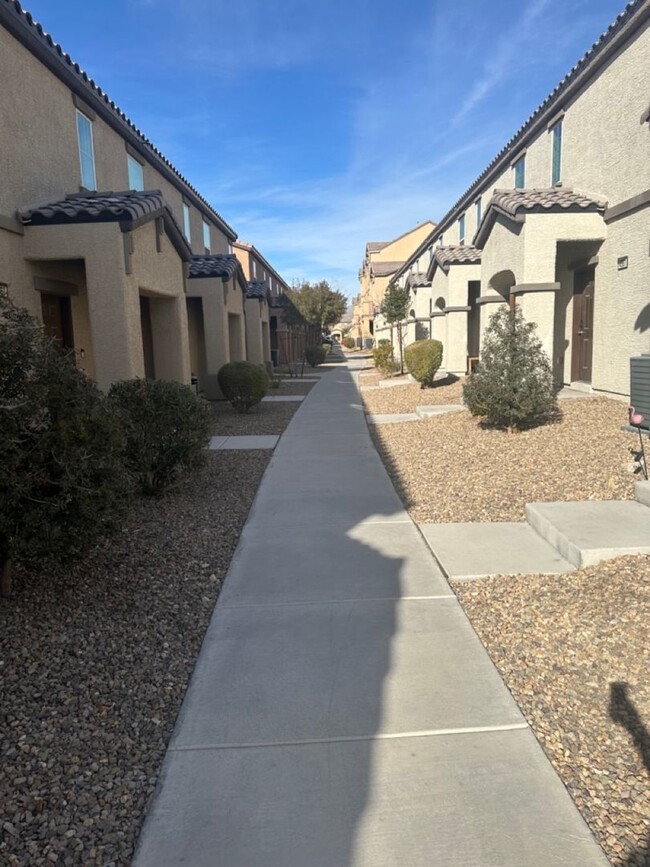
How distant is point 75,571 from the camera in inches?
201

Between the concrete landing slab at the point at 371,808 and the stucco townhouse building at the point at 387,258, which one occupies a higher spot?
the stucco townhouse building at the point at 387,258

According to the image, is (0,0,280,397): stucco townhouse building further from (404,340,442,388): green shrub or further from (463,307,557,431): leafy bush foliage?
(404,340,442,388): green shrub

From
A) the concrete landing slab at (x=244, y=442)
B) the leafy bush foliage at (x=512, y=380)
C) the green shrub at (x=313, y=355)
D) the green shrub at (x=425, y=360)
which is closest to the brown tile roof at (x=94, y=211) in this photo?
the concrete landing slab at (x=244, y=442)

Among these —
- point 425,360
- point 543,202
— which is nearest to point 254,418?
point 425,360

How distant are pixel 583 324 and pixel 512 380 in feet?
16.6

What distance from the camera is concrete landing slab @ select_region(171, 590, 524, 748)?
10.8 feet

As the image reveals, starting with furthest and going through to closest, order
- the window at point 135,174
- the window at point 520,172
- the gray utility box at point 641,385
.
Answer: the window at point 520,172, the window at point 135,174, the gray utility box at point 641,385

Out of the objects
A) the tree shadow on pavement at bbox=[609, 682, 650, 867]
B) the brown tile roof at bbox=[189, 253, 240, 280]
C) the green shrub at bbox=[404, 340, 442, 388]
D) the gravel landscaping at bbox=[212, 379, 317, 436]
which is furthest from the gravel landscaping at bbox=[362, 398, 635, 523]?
the brown tile roof at bbox=[189, 253, 240, 280]

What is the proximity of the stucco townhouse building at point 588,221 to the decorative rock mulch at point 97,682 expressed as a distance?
8467 millimetres

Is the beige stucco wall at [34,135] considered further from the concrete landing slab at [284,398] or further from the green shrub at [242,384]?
the concrete landing slab at [284,398]

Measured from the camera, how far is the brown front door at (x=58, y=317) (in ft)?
35.2

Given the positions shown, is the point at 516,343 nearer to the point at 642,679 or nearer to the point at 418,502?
the point at 418,502

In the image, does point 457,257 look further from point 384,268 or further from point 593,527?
point 384,268

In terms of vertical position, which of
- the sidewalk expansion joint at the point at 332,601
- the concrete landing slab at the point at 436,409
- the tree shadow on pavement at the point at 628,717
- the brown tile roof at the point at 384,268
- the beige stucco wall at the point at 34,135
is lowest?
the tree shadow on pavement at the point at 628,717
